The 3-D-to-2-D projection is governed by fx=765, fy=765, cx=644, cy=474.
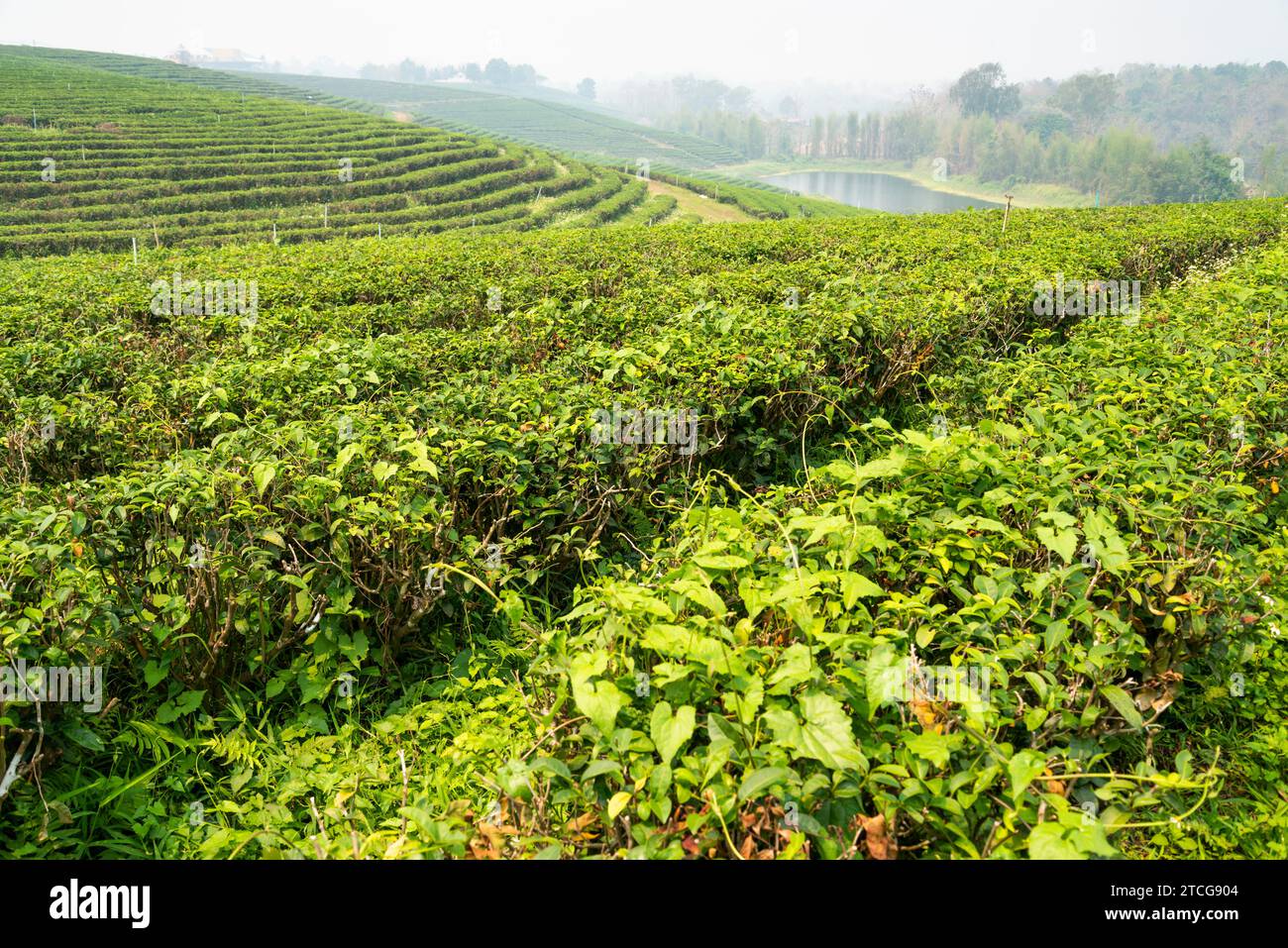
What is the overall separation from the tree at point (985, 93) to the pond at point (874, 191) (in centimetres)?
3138

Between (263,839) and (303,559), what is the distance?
118 cm

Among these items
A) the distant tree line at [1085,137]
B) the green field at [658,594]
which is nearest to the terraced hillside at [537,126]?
the distant tree line at [1085,137]

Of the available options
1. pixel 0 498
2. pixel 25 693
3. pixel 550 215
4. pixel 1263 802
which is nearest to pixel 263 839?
pixel 25 693

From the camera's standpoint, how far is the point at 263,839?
2.56 metres

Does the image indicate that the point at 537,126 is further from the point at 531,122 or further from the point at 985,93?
the point at 985,93

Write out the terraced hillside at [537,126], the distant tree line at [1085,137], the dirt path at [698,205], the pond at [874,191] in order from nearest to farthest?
the dirt path at [698,205] → the terraced hillside at [537,126] → the distant tree line at [1085,137] → the pond at [874,191]

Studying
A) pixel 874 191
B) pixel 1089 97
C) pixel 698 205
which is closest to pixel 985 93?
pixel 1089 97

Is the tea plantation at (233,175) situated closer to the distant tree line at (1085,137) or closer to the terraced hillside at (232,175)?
the terraced hillside at (232,175)

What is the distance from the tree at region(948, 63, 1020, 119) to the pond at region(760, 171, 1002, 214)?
103 feet

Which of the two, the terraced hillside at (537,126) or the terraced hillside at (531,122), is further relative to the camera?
the terraced hillside at (531,122)

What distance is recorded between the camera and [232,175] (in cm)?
4588

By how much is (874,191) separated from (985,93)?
6012 centimetres

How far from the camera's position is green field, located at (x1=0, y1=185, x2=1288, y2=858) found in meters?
1.82

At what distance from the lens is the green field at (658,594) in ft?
5.96
